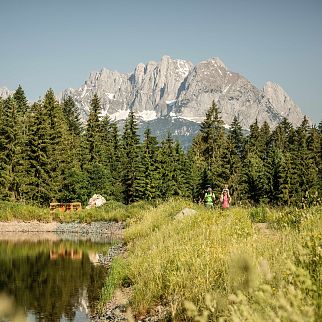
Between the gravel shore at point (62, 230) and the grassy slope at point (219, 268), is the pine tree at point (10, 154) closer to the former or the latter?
the gravel shore at point (62, 230)

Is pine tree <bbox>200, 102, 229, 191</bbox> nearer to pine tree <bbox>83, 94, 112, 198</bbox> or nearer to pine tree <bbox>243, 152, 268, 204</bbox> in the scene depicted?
pine tree <bbox>243, 152, 268, 204</bbox>

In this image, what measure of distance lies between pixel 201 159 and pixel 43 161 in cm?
3783

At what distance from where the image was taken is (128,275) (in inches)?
489

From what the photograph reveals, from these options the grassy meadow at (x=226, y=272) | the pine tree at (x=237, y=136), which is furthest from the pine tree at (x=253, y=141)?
the grassy meadow at (x=226, y=272)

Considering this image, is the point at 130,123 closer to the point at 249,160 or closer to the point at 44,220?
the point at 249,160

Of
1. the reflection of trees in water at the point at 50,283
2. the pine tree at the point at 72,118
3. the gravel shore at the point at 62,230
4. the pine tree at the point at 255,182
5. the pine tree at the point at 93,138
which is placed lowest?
the reflection of trees in water at the point at 50,283

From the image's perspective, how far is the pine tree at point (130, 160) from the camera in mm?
60625

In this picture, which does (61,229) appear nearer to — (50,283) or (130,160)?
(50,283)

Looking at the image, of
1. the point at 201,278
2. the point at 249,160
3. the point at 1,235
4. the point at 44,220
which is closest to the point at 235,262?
the point at 201,278

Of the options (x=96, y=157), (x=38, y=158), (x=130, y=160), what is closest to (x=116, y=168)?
(x=130, y=160)

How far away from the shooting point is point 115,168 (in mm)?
63281

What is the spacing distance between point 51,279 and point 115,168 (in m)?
46.1

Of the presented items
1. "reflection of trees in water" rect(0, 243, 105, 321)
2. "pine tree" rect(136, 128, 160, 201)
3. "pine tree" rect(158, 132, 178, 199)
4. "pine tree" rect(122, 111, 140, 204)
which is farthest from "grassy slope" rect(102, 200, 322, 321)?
"pine tree" rect(122, 111, 140, 204)

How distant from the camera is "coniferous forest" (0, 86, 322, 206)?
50719mm
